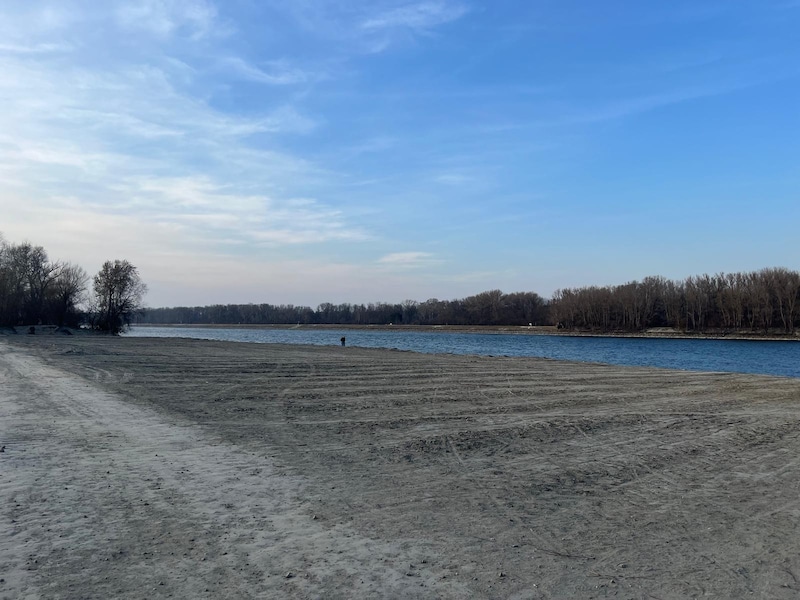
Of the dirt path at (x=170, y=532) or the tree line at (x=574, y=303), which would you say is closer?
the dirt path at (x=170, y=532)

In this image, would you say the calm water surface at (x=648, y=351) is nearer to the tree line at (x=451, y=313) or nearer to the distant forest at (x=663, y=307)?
the distant forest at (x=663, y=307)

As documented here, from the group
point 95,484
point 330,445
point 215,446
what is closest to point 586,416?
point 330,445

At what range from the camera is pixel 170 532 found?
19.8 feet

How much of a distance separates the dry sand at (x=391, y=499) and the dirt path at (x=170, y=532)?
3 centimetres

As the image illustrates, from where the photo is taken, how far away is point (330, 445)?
10.6 meters

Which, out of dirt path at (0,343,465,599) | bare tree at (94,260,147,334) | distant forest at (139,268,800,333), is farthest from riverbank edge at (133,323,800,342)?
dirt path at (0,343,465,599)

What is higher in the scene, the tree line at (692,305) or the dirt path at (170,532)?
the tree line at (692,305)

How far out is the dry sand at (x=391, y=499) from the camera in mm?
5137

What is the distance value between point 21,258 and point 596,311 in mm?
95953

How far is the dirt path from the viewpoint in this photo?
491 cm

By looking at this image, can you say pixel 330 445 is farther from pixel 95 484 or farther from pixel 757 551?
pixel 757 551

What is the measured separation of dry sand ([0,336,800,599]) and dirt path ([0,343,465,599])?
3cm

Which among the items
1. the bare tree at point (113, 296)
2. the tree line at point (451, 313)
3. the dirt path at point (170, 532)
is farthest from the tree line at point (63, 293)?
the dirt path at point (170, 532)

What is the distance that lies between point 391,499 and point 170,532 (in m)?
2.54
